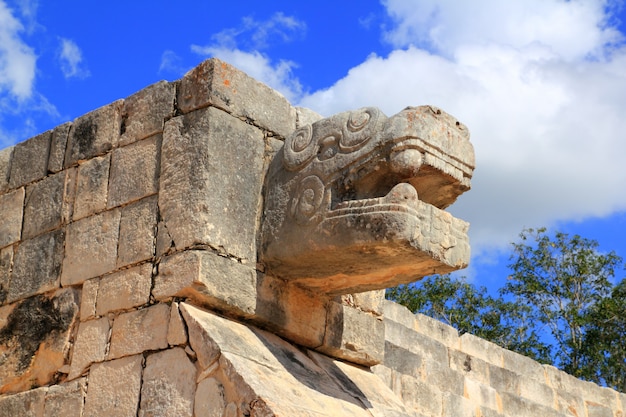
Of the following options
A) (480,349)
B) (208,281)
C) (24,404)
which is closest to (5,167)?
(24,404)

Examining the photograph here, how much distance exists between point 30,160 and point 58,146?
1.03 ft

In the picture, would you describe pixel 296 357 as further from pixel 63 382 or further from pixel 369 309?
pixel 63 382

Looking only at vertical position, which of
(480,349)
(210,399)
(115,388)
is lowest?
(210,399)

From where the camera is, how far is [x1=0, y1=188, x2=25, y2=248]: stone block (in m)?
6.83

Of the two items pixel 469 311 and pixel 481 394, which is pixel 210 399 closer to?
pixel 481 394

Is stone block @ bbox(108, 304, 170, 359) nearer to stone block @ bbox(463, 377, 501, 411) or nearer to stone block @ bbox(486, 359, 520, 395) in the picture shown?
stone block @ bbox(463, 377, 501, 411)

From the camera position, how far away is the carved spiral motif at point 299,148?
5887 millimetres

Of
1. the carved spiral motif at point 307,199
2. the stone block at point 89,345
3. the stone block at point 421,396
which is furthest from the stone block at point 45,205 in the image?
the stone block at point 421,396

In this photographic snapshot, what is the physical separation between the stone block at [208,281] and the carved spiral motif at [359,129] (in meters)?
0.93

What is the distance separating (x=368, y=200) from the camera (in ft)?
17.9

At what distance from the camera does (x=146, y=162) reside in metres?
6.12

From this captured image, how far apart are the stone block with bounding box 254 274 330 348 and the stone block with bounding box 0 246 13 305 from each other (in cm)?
192

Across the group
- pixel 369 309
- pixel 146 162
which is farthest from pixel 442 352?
pixel 146 162

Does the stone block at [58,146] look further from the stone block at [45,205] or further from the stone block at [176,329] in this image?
the stone block at [176,329]
